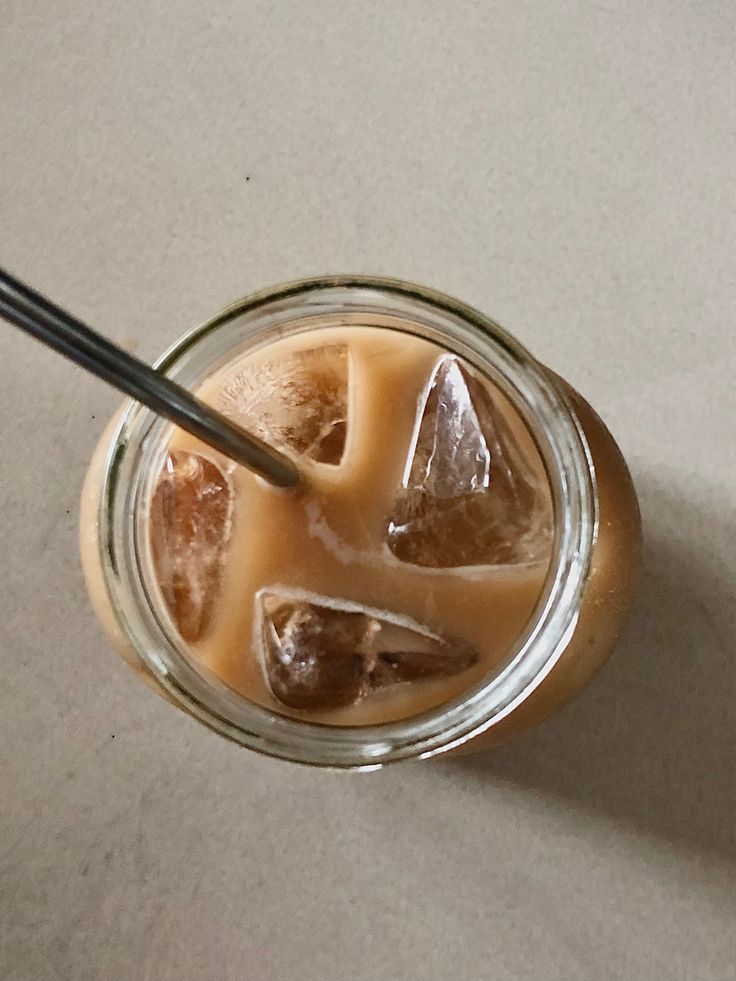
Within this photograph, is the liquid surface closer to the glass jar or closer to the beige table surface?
the glass jar

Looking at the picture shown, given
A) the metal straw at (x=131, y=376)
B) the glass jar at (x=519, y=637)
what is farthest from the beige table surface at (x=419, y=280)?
the metal straw at (x=131, y=376)

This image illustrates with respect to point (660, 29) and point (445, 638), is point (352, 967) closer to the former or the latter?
point (445, 638)

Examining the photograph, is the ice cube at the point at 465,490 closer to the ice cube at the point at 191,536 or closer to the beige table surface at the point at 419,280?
the ice cube at the point at 191,536

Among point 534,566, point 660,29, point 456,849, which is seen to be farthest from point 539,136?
point 456,849

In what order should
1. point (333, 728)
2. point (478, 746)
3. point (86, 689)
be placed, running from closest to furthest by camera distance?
point (333, 728) → point (478, 746) → point (86, 689)

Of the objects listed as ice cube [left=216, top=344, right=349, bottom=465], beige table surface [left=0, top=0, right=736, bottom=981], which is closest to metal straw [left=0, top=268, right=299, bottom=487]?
ice cube [left=216, top=344, right=349, bottom=465]

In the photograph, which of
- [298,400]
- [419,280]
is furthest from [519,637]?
[419,280]
